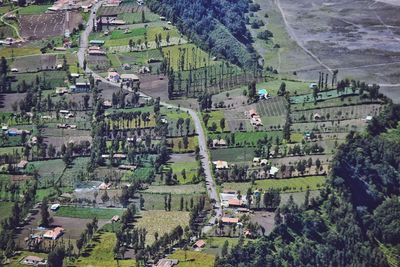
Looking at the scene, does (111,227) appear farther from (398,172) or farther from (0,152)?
(398,172)

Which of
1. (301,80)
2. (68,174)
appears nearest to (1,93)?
(68,174)

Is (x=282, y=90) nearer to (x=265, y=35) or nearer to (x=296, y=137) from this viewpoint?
(x=296, y=137)

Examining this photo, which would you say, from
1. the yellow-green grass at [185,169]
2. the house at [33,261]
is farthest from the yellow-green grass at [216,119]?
the house at [33,261]

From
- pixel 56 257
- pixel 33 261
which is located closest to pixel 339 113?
pixel 56 257

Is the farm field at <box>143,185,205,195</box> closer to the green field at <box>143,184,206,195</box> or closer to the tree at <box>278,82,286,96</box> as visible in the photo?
the green field at <box>143,184,206,195</box>

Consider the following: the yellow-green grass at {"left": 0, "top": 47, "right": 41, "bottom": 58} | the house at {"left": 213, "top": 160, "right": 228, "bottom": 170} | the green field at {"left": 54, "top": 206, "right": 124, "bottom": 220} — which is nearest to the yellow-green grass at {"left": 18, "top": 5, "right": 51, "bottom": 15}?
the yellow-green grass at {"left": 0, "top": 47, "right": 41, "bottom": 58}

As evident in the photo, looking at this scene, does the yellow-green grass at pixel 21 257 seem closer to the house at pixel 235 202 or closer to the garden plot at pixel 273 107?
the house at pixel 235 202
